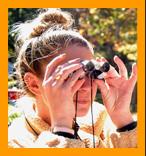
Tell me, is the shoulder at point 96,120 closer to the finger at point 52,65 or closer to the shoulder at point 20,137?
the shoulder at point 20,137

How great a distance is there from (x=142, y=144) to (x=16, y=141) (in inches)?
24.3

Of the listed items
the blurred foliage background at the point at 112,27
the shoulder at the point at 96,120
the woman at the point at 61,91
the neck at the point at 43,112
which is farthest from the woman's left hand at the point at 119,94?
the blurred foliage background at the point at 112,27

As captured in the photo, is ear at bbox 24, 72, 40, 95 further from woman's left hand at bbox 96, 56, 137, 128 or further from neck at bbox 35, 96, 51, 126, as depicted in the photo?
woman's left hand at bbox 96, 56, 137, 128

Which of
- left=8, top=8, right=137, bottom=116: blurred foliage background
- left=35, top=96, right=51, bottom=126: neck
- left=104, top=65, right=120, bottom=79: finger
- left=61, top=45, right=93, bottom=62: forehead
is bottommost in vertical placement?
left=35, top=96, right=51, bottom=126: neck

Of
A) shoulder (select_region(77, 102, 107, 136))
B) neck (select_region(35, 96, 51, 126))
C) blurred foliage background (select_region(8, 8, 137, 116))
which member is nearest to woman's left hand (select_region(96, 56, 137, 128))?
shoulder (select_region(77, 102, 107, 136))

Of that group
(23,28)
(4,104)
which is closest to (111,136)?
(4,104)

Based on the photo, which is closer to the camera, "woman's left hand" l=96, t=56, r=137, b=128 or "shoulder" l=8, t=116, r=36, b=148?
"shoulder" l=8, t=116, r=36, b=148

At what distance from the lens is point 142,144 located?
2.14m

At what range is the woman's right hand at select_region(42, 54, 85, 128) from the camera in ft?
5.81

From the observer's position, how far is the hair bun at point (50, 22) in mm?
2164

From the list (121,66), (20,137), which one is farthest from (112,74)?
(20,137)

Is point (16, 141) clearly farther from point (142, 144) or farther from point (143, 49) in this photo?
point (143, 49)

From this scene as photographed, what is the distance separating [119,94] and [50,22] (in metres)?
0.50

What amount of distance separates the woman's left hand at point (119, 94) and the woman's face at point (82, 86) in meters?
0.14
